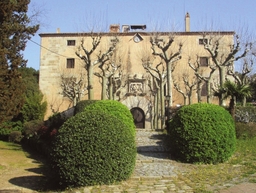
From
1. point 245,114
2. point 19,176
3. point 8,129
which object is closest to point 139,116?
point 8,129

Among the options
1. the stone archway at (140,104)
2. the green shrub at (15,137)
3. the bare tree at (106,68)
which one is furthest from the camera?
the stone archway at (140,104)

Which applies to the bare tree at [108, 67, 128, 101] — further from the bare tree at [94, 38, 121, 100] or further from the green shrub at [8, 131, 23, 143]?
the green shrub at [8, 131, 23, 143]

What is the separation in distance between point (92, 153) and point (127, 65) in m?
27.7

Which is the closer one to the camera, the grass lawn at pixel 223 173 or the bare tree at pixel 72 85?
the grass lawn at pixel 223 173

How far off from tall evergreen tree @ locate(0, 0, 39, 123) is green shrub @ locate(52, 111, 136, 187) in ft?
23.3

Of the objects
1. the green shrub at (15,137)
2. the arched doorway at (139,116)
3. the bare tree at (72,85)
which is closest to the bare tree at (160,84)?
the arched doorway at (139,116)

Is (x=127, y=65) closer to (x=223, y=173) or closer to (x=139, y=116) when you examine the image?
(x=139, y=116)

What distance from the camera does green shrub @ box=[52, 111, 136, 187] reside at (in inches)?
238

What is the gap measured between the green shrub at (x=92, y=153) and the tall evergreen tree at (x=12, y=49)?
7096 mm

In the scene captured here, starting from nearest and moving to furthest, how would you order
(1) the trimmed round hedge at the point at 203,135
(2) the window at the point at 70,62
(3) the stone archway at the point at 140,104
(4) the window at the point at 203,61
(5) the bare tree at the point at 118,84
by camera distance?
1. (1) the trimmed round hedge at the point at 203,135
2. (5) the bare tree at the point at 118,84
3. (3) the stone archway at the point at 140,104
4. (4) the window at the point at 203,61
5. (2) the window at the point at 70,62

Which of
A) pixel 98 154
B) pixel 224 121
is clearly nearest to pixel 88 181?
pixel 98 154

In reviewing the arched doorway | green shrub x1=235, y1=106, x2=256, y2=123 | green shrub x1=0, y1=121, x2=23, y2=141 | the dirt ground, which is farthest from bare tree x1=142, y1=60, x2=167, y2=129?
green shrub x1=0, y1=121, x2=23, y2=141

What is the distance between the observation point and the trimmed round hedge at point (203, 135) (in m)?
8.80

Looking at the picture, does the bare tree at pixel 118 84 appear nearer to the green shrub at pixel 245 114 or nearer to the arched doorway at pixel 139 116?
the arched doorway at pixel 139 116
